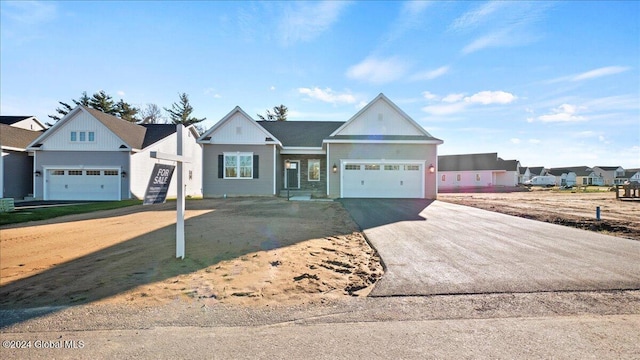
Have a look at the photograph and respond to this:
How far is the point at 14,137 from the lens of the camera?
21.0 meters

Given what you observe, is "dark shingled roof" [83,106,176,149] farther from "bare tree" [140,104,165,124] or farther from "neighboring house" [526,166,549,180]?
"neighboring house" [526,166,549,180]

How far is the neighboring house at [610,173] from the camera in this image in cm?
6694

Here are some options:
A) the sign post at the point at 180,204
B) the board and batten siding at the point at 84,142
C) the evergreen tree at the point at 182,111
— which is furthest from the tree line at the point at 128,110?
the sign post at the point at 180,204

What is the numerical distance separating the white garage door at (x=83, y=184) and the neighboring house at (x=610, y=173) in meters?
90.4

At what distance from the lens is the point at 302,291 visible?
158 inches

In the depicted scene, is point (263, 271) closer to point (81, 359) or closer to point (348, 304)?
point (348, 304)

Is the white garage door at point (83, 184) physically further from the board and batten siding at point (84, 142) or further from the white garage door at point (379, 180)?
the white garage door at point (379, 180)

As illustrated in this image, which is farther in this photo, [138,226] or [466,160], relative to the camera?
[466,160]

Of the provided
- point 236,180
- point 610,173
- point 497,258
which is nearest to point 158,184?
point 497,258

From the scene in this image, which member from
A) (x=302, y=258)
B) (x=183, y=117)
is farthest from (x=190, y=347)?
(x=183, y=117)

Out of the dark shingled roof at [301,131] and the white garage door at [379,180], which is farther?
the dark shingled roof at [301,131]

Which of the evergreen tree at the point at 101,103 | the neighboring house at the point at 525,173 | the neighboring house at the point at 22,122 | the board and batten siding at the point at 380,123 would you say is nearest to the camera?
the board and batten siding at the point at 380,123

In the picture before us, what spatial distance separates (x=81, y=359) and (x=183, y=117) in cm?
4792

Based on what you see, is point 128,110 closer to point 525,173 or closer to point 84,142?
point 84,142
